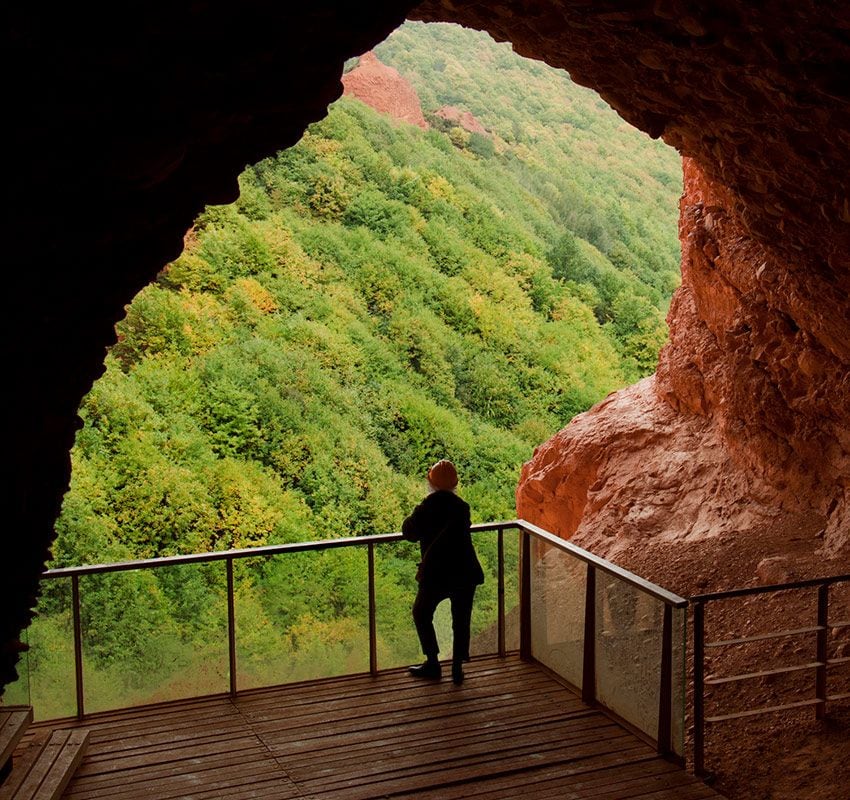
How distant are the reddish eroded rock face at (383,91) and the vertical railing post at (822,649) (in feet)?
91.8

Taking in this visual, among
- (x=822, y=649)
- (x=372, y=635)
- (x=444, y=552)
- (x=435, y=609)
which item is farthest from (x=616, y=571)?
(x=372, y=635)

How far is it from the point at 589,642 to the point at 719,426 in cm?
545

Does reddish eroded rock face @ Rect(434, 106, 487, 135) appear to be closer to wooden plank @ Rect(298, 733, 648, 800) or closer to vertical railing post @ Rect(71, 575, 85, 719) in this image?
vertical railing post @ Rect(71, 575, 85, 719)

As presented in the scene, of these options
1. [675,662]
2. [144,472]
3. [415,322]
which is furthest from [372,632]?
[415,322]

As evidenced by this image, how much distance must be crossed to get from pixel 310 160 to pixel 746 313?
1964 centimetres

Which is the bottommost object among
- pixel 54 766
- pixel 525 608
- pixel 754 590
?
pixel 54 766

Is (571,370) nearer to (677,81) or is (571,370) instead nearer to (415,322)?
(415,322)

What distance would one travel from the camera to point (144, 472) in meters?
19.0

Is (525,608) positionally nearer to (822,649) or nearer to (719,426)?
(822,649)

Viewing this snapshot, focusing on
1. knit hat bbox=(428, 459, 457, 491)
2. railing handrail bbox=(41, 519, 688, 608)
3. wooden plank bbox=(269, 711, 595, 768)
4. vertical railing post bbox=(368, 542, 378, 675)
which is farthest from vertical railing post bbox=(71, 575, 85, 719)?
knit hat bbox=(428, 459, 457, 491)

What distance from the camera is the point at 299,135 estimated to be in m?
4.99

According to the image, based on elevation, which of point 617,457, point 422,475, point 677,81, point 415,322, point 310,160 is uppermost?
point 310,160

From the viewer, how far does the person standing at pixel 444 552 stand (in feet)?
23.9

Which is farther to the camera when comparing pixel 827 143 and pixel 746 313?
pixel 746 313
